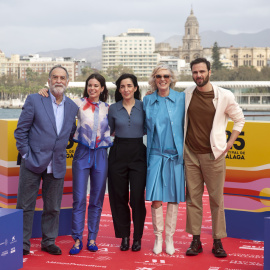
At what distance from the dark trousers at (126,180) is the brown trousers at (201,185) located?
0.26 metres

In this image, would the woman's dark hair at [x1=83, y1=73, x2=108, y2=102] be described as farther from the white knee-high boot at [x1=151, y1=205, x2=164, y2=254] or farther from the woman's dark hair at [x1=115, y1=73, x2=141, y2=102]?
the white knee-high boot at [x1=151, y1=205, x2=164, y2=254]

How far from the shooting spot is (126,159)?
290 centimetres

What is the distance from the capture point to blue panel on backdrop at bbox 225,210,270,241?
3260 mm

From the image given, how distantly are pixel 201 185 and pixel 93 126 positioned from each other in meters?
0.69

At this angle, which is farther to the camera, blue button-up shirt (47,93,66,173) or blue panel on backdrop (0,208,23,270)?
blue button-up shirt (47,93,66,173)

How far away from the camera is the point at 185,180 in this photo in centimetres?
A: 295

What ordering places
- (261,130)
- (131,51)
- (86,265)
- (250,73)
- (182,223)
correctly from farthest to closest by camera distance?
(131,51)
(250,73)
(182,223)
(261,130)
(86,265)

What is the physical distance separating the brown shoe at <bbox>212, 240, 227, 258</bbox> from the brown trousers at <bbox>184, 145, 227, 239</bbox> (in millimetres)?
38

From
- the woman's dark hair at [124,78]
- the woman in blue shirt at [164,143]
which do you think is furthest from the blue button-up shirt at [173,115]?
the woman's dark hair at [124,78]

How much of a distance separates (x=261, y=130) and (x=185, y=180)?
2.10ft

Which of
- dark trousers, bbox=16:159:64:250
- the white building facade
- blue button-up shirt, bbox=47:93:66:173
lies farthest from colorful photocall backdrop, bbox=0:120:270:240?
the white building facade

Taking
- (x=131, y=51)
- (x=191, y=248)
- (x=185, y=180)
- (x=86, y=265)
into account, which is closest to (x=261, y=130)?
(x=185, y=180)

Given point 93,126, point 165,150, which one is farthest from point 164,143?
point 93,126

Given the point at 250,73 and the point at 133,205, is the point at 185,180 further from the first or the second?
the point at 250,73
